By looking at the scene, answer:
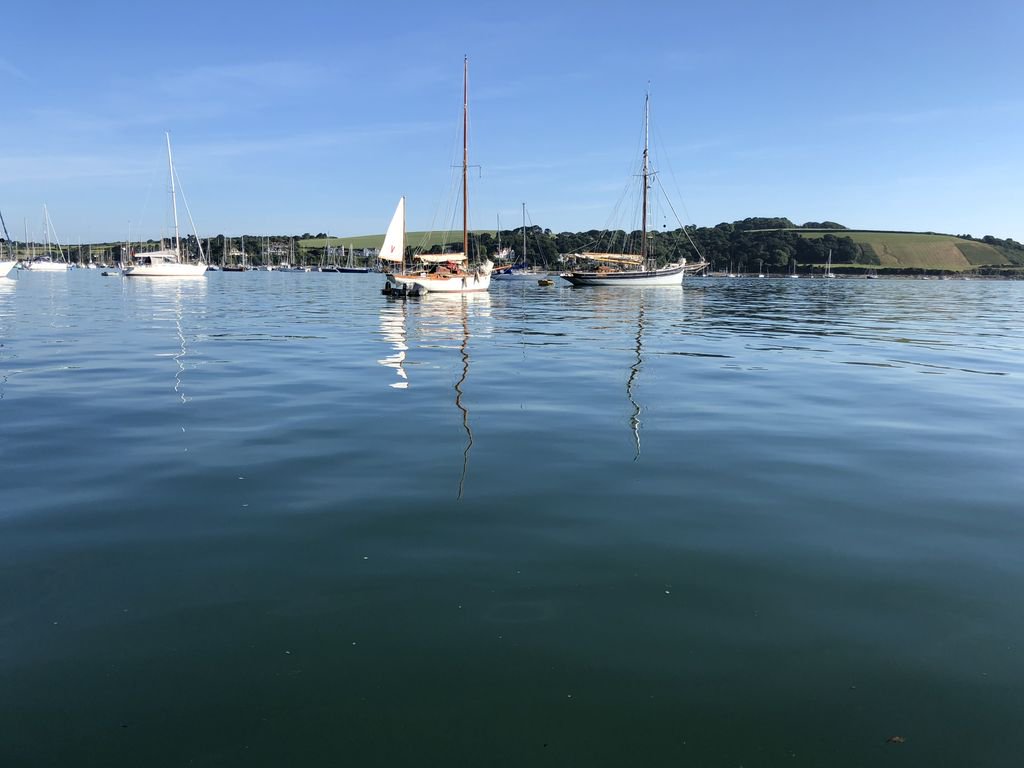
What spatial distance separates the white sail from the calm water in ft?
164

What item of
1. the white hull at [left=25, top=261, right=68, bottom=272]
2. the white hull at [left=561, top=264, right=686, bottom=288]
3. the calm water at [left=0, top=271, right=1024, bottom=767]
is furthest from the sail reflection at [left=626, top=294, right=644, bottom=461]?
the white hull at [left=25, top=261, right=68, bottom=272]

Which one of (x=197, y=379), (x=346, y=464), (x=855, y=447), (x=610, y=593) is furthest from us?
(x=197, y=379)

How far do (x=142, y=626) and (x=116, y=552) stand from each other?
63.8 inches

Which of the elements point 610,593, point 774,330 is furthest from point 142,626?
point 774,330

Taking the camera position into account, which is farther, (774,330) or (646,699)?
(774,330)

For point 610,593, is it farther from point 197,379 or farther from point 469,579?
point 197,379

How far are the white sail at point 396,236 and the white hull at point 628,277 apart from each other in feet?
108

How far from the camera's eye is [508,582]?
581 centimetres

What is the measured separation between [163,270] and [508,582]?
121 meters

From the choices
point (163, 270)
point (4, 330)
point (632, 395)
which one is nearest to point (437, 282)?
point (4, 330)

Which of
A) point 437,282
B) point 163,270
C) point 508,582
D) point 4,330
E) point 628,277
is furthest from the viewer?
point 163,270

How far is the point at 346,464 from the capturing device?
938 cm

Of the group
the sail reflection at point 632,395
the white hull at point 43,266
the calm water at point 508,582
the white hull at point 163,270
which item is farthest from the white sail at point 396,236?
the white hull at point 43,266

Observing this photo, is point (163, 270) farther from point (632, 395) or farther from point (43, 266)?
point (632, 395)
